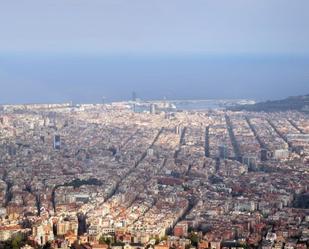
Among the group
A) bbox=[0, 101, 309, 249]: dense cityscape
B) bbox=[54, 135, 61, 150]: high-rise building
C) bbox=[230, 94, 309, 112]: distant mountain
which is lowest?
bbox=[0, 101, 309, 249]: dense cityscape

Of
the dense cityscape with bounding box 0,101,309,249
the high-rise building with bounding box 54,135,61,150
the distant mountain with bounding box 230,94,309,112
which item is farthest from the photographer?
the distant mountain with bounding box 230,94,309,112

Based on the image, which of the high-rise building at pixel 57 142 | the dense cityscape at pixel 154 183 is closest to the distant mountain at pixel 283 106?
the dense cityscape at pixel 154 183

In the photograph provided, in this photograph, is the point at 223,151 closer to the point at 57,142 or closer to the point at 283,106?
the point at 57,142

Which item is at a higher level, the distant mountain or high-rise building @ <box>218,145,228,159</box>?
the distant mountain

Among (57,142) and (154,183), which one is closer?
(154,183)

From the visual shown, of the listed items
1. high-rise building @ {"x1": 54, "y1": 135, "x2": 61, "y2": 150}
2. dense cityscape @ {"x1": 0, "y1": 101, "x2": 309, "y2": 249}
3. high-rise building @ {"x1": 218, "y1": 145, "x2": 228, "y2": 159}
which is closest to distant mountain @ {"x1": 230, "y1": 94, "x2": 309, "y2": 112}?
dense cityscape @ {"x1": 0, "y1": 101, "x2": 309, "y2": 249}

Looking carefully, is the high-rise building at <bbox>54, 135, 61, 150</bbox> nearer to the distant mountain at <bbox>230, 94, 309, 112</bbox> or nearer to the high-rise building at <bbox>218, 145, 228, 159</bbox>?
the high-rise building at <bbox>218, 145, 228, 159</bbox>

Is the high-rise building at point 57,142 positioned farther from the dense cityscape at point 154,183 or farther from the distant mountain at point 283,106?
the distant mountain at point 283,106

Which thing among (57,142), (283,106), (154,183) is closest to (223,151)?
(57,142)

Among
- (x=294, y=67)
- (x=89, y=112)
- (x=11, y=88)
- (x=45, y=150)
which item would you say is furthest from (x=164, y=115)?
(x=294, y=67)
